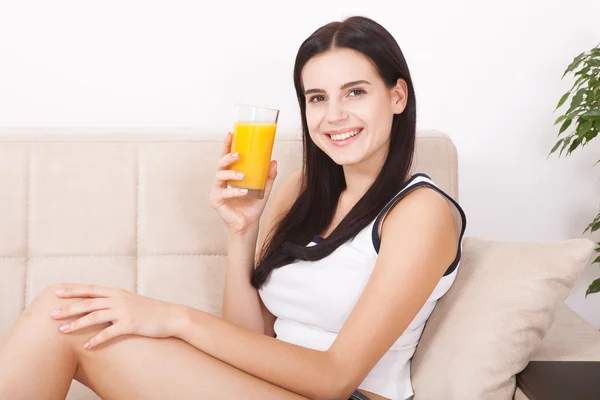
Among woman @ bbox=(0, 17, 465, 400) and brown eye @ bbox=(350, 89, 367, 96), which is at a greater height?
brown eye @ bbox=(350, 89, 367, 96)

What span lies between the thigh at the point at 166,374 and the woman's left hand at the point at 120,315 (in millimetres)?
23

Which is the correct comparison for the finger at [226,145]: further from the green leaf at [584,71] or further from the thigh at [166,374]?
the green leaf at [584,71]

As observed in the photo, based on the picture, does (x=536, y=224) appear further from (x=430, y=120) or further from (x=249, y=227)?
(x=249, y=227)

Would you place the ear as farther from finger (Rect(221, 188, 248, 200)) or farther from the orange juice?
finger (Rect(221, 188, 248, 200))

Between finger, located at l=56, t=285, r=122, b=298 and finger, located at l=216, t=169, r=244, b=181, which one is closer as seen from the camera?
finger, located at l=56, t=285, r=122, b=298

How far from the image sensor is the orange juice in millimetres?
1550

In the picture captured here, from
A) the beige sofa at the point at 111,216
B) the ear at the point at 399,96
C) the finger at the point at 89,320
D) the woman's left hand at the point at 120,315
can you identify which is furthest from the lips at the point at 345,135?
the finger at the point at 89,320

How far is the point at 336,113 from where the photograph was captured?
1600mm

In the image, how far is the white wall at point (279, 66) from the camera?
7.47 feet

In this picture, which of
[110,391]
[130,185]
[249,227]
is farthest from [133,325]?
[130,185]

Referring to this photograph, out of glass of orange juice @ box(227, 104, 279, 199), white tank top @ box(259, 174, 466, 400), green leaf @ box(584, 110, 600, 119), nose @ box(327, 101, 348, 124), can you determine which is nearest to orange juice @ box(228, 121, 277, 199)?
glass of orange juice @ box(227, 104, 279, 199)

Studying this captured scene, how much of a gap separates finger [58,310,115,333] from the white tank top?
48cm

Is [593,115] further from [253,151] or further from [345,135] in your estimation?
[253,151]

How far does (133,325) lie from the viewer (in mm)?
1353
